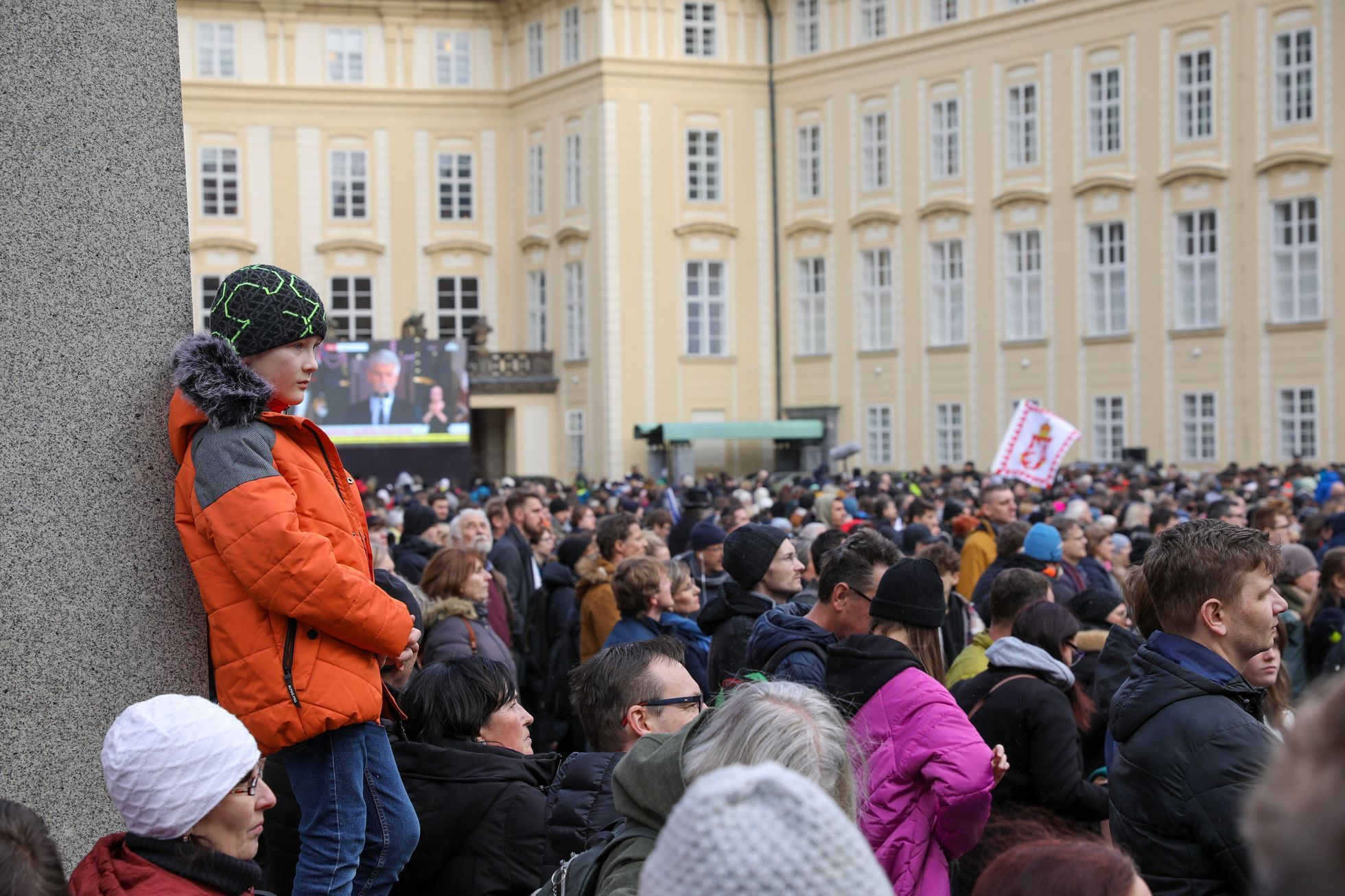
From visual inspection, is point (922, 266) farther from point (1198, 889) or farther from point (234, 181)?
point (1198, 889)

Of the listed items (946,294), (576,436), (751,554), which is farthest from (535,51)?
(751,554)

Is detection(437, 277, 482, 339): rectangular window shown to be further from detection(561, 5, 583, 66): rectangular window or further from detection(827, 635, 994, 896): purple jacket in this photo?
detection(827, 635, 994, 896): purple jacket

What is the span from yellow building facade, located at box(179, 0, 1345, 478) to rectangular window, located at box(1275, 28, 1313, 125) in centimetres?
8

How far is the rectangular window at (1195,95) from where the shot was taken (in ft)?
114

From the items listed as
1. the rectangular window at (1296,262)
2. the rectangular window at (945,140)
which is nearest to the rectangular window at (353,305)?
the rectangular window at (945,140)

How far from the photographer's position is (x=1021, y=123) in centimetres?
3797

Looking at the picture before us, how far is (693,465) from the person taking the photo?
41.0 meters

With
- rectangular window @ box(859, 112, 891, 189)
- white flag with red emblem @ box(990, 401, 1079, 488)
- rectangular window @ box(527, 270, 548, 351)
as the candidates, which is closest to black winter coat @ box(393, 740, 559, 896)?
white flag with red emblem @ box(990, 401, 1079, 488)

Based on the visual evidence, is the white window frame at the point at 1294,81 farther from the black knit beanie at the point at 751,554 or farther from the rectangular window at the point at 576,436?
the black knit beanie at the point at 751,554

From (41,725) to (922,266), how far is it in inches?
1472

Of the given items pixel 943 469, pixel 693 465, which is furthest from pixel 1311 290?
pixel 693 465

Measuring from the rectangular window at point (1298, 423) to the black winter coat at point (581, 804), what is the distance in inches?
1271

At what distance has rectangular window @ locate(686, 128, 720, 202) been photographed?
4250 cm

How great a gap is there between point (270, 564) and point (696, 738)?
1.21m
